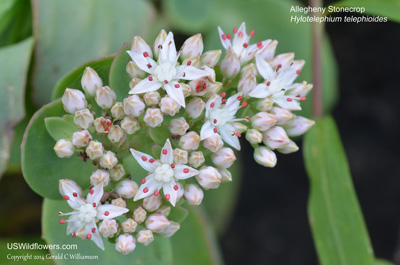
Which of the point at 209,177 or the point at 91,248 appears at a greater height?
the point at 209,177

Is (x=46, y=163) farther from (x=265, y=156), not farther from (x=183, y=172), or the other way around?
(x=265, y=156)

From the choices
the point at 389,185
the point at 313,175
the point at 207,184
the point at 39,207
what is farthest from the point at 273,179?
the point at 207,184

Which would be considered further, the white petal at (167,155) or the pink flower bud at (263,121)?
the pink flower bud at (263,121)

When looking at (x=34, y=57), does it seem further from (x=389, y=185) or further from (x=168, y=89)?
(x=389, y=185)

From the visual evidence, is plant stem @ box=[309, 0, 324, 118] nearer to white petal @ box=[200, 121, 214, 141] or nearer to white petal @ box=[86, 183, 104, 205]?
white petal @ box=[200, 121, 214, 141]

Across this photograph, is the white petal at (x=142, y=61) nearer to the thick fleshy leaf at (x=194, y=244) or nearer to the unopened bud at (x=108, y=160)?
the unopened bud at (x=108, y=160)

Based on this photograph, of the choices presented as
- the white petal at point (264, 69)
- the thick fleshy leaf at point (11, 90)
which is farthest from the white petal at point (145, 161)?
the thick fleshy leaf at point (11, 90)

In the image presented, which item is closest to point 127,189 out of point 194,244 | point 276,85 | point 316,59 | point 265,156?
point 265,156

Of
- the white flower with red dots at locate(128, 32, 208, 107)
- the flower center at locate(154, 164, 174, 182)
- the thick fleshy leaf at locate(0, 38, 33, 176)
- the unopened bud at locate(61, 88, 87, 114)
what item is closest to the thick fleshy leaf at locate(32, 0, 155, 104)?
the thick fleshy leaf at locate(0, 38, 33, 176)
